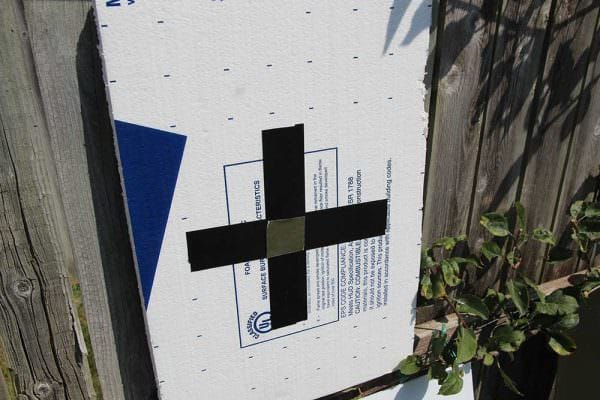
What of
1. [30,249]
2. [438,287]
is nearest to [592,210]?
[438,287]

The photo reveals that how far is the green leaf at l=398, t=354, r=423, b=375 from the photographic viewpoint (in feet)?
5.32

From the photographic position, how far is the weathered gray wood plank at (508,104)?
1511 millimetres

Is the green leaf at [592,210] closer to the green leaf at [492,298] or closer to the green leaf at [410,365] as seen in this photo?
the green leaf at [492,298]

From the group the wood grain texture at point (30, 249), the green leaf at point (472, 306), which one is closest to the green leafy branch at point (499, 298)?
the green leaf at point (472, 306)

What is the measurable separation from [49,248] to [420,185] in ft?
2.97

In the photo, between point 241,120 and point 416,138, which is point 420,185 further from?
point 241,120

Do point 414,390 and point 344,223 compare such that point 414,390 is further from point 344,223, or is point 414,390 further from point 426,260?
point 344,223

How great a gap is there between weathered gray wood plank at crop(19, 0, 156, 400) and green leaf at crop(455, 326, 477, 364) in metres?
0.90

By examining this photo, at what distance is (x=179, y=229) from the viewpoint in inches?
46.8

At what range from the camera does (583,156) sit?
1.87 m

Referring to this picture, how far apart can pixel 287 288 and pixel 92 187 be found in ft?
1.70

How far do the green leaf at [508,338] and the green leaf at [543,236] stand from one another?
11.9 inches

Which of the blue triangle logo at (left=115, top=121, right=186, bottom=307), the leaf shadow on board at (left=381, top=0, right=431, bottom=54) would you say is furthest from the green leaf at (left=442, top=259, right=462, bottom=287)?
the blue triangle logo at (left=115, top=121, right=186, bottom=307)

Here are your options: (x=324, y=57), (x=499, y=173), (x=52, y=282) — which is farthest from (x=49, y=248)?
(x=499, y=173)
